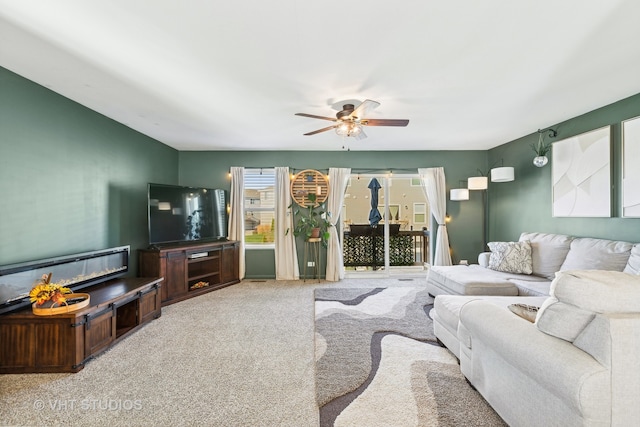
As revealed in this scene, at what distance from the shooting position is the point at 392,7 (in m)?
1.75

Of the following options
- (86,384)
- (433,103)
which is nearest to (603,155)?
(433,103)

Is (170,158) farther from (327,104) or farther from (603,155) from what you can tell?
(603,155)

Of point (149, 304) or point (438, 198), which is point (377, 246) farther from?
point (149, 304)

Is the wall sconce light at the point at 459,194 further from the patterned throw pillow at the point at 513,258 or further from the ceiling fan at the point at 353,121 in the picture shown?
the ceiling fan at the point at 353,121

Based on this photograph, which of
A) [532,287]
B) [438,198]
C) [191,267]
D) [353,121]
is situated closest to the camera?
[353,121]

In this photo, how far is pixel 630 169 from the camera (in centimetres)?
316

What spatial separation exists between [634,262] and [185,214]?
566cm

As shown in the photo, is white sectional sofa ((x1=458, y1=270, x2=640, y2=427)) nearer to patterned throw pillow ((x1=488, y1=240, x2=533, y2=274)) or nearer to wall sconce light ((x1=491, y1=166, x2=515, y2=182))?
patterned throw pillow ((x1=488, y1=240, x2=533, y2=274))

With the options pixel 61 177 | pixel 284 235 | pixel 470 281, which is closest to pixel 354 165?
pixel 284 235

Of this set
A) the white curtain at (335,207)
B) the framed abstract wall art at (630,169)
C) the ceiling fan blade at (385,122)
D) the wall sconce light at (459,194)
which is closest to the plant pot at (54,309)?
the ceiling fan blade at (385,122)

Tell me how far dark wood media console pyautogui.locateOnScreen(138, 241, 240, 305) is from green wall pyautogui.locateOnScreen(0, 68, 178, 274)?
46 cm

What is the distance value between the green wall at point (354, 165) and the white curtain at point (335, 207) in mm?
233

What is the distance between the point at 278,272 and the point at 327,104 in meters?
3.54

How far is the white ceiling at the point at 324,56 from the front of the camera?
70.1 inches
